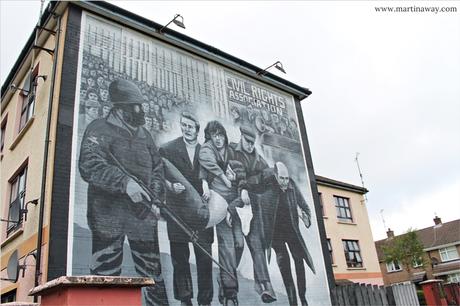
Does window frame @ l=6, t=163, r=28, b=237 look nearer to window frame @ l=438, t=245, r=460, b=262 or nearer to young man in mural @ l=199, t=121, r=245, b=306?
young man in mural @ l=199, t=121, r=245, b=306

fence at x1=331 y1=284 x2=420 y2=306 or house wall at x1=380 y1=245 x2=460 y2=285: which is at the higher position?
house wall at x1=380 y1=245 x2=460 y2=285

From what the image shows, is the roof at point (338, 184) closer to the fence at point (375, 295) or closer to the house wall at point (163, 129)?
the house wall at point (163, 129)

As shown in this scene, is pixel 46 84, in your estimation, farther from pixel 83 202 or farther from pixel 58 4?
pixel 83 202

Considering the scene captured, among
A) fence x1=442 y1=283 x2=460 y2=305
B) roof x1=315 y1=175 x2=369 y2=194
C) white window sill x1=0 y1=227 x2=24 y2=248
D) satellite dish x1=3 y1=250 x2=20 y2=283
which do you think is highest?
roof x1=315 y1=175 x2=369 y2=194

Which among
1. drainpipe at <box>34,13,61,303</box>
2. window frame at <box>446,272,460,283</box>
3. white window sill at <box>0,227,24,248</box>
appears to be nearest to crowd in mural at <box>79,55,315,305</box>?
drainpipe at <box>34,13,61,303</box>

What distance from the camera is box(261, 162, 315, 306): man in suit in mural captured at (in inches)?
514

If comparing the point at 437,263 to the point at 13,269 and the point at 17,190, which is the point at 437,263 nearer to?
the point at 17,190

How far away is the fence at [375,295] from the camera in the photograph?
443 inches

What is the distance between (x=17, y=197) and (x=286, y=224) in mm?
8564

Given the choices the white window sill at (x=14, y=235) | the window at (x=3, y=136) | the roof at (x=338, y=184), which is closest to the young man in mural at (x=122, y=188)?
the white window sill at (x=14, y=235)

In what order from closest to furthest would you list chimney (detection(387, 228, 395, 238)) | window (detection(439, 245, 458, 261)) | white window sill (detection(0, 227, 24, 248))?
white window sill (detection(0, 227, 24, 248))
window (detection(439, 245, 458, 261))
chimney (detection(387, 228, 395, 238))

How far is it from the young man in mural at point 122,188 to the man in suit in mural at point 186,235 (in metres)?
0.44

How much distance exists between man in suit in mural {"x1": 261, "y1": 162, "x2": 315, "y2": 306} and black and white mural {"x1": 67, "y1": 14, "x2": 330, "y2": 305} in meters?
0.04

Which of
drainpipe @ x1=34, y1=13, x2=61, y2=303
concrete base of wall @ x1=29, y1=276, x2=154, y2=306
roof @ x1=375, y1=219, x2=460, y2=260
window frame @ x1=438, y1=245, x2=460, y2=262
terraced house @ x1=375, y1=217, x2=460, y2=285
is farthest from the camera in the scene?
roof @ x1=375, y1=219, x2=460, y2=260
